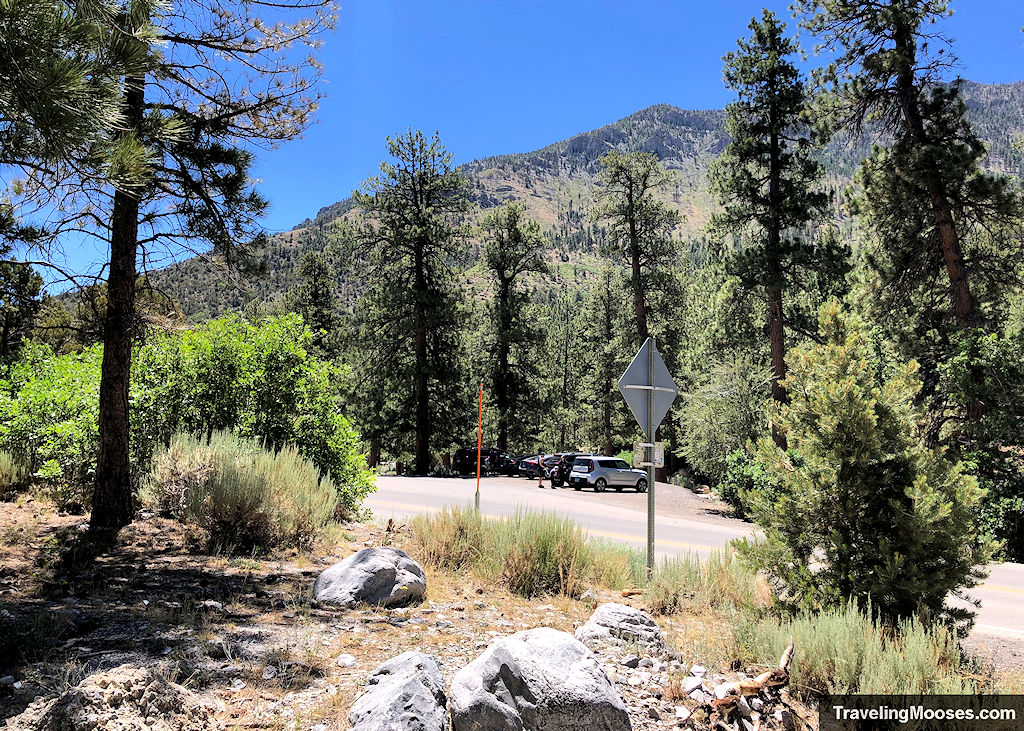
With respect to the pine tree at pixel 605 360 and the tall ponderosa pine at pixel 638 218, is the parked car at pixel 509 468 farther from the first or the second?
the tall ponderosa pine at pixel 638 218

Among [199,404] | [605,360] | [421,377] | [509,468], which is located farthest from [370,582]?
[605,360]

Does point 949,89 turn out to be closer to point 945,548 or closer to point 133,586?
point 945,548

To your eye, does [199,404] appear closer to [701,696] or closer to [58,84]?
[58,84]

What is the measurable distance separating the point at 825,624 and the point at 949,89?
1712cm

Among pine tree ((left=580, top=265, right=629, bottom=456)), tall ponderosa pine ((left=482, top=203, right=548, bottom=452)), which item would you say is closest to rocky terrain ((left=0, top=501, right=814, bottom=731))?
pine tree ((left=580, top=265, right=629, bottom=456))

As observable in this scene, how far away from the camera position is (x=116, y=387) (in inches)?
329

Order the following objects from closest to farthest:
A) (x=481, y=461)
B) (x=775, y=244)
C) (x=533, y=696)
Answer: (x=533, y=696), (x=775, y=244), (x=481, y=461)

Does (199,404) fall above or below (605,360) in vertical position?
below

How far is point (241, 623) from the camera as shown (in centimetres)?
522

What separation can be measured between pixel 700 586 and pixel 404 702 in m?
4.49

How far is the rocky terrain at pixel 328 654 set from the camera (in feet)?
11.9

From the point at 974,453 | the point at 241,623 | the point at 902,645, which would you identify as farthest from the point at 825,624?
the point at 974,453

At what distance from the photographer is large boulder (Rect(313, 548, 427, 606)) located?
6.14 metres

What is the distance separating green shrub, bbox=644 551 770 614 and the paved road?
2.41 ft
